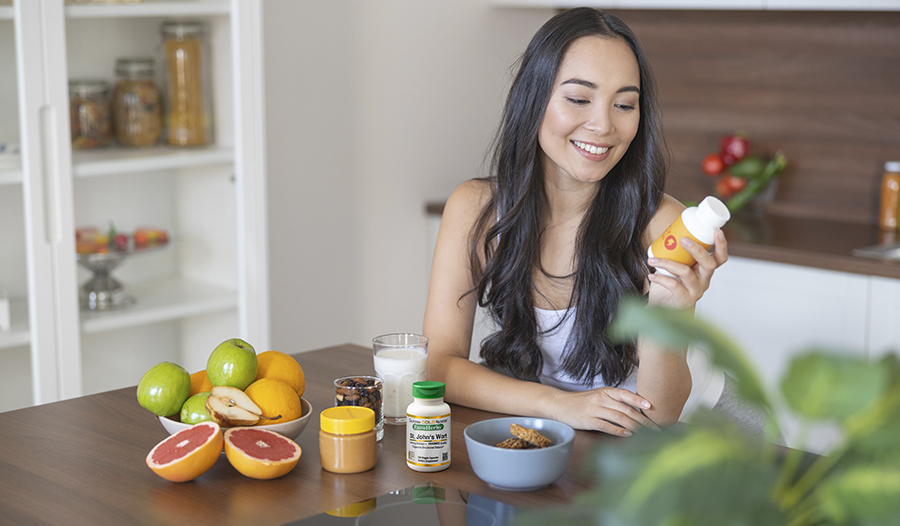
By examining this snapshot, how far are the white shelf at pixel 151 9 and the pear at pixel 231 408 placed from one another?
136cm

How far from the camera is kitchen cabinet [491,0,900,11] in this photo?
7.67ft

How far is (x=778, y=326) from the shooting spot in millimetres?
2457

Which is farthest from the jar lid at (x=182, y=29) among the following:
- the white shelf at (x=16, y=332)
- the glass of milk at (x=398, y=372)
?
the glass of milk at (x=398, y=372)

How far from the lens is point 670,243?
1.11 meters

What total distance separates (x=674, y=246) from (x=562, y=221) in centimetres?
58

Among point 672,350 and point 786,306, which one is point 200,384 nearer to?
point 672,350

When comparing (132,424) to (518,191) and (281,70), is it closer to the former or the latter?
(518,191)

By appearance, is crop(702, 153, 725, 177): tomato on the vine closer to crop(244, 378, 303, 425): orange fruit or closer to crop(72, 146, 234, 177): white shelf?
crop(72, 146, 234, 177): white shelf

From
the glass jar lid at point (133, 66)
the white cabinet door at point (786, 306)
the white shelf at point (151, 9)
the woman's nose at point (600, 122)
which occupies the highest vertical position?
the white shelf at point (151, 9)

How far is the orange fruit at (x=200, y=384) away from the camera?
1.14m

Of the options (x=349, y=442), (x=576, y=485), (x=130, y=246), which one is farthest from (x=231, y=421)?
(x=130, y=246)

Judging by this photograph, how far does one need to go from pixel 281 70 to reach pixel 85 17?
25.2 inches

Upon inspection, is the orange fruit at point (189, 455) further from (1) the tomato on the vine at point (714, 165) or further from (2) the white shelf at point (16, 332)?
(1) the tomato on the vine at point (714, 165)

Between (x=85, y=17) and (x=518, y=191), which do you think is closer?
(x=518, y=191)
